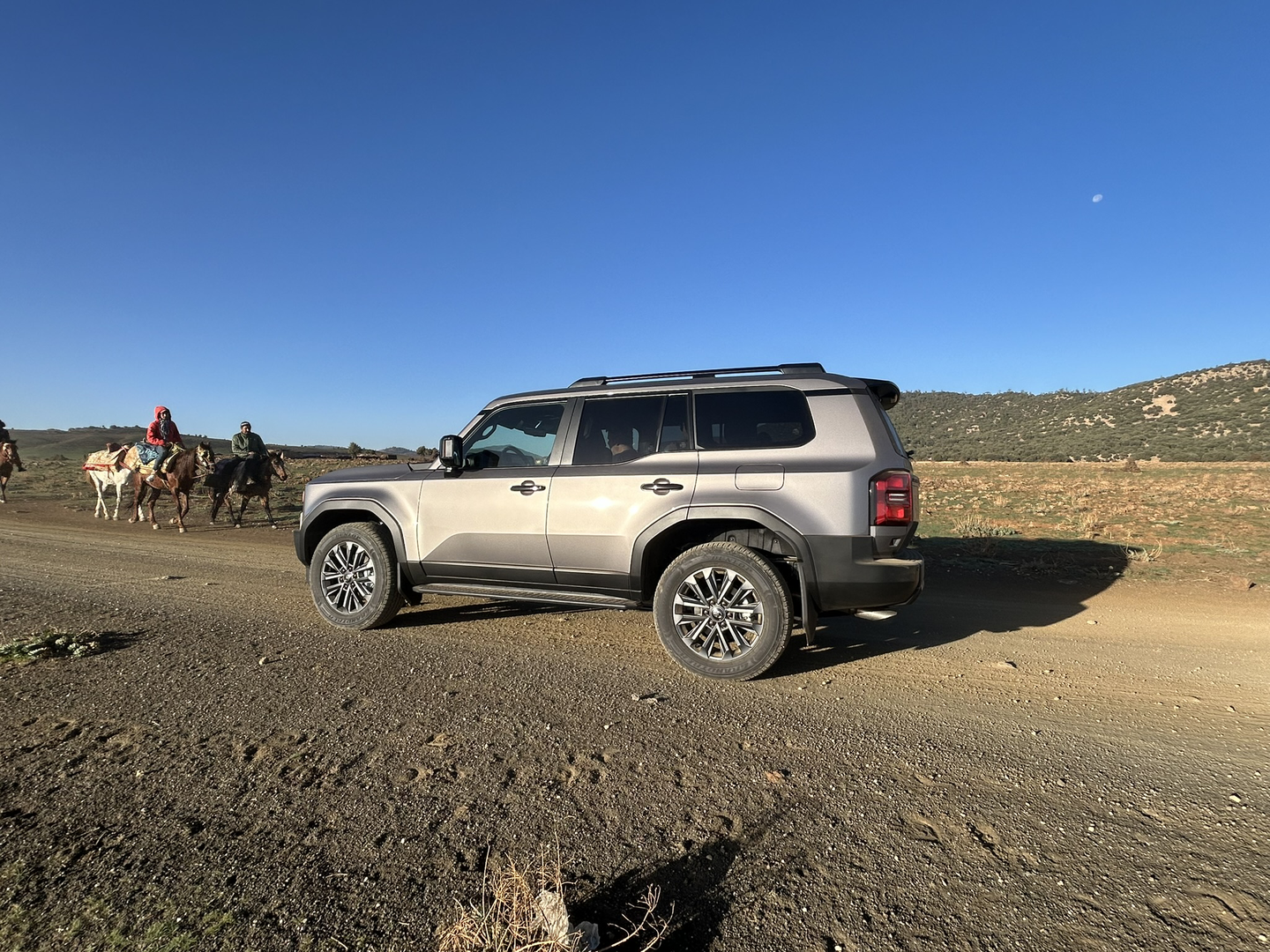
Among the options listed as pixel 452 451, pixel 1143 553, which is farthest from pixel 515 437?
pixel 1143 553

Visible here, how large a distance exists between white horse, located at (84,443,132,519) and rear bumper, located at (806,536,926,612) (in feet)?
53.1

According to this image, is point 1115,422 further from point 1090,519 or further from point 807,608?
point 807,608

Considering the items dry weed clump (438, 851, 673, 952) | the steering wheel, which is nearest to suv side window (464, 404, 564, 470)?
the steering wheel

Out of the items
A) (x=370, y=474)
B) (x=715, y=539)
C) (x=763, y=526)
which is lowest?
(x=715, y=539)

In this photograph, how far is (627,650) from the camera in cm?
515

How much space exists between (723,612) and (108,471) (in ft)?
55.8

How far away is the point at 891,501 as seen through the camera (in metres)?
4.38

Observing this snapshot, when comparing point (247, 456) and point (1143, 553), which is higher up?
point (247, 456)

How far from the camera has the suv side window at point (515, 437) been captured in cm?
546

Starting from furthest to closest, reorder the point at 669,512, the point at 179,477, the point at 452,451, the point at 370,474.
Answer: the point at 179,477
the point at 370,474
the point at 452,451
the point at 669,512

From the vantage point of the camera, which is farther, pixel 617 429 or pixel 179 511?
pixel 179 511

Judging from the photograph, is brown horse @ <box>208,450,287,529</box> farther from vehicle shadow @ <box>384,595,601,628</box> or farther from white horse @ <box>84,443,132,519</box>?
vehicle shadow @ <box>384,595,601,628</box>

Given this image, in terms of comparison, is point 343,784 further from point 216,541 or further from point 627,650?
point 216,541

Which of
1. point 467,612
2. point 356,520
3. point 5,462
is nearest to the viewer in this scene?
point 356,520
